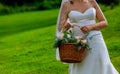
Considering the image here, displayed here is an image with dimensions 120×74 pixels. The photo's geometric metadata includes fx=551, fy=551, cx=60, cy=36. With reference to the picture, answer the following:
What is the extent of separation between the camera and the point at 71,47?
839cm

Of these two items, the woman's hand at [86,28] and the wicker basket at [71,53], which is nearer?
the wicker basket at [71,53]

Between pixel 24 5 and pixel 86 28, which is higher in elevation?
pixel 86 28

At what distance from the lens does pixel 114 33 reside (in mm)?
22531

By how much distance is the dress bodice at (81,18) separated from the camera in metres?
8.55

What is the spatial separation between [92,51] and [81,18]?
552mm

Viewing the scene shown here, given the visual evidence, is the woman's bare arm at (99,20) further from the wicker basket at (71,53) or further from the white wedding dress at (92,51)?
the wicker basket at (71,53)

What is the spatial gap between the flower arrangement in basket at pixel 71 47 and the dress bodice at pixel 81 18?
14 centimetres

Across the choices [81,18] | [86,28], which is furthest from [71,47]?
[81,18]

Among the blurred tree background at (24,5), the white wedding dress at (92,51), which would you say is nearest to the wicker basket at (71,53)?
the white wedding dress at (92,51)

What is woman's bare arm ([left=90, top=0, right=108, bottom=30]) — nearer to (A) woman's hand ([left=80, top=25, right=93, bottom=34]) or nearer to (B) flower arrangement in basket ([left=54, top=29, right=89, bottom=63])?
(A) woman's hand ([left=80, top=25, right=93, bottom=34])

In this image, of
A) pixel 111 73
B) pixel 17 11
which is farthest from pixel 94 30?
pixel 17 11

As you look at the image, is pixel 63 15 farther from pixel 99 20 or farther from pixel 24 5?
pixel 24 5

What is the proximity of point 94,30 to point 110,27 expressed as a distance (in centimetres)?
1576

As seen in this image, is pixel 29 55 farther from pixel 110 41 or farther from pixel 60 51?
pixel 60 51
